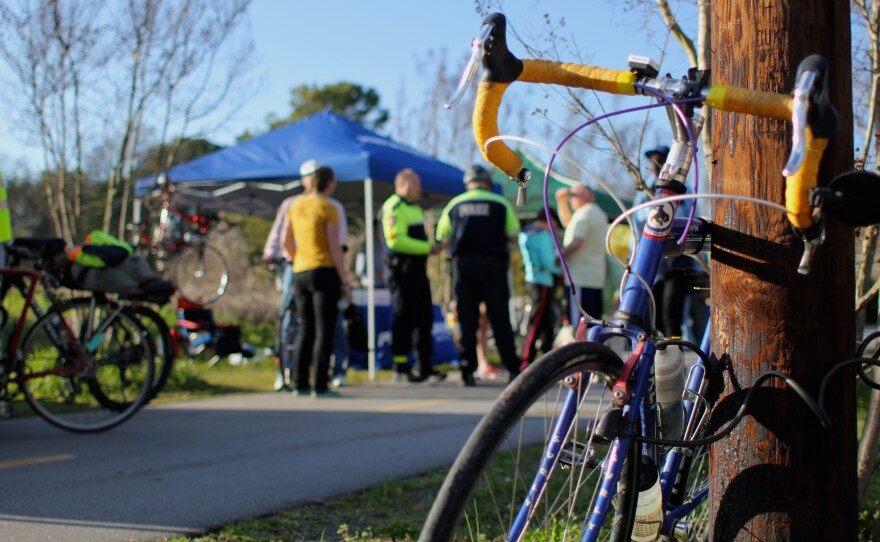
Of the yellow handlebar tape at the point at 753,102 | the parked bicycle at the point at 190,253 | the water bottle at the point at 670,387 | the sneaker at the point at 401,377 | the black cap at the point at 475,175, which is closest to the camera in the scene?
the yellow handlebar tape at the point at 753,102

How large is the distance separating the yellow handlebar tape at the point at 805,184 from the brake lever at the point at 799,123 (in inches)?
0.7

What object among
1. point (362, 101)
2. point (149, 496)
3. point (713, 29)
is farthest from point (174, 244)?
point (362, 101)

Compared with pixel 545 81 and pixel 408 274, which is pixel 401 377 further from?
pixel 545 81

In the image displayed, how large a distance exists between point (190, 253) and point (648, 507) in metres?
11.0

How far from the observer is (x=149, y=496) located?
416cm

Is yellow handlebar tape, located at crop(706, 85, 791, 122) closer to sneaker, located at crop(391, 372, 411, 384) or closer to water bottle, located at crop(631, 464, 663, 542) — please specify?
water bottle, located at crop(631, 464, 663, 542)

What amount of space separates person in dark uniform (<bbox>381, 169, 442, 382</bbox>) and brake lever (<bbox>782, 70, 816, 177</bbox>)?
716 centimetres

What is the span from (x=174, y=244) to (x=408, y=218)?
4531mm

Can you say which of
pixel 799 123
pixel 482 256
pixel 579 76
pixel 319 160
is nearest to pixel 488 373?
pixel 482 256

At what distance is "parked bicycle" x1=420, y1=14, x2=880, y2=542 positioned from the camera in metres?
1.79

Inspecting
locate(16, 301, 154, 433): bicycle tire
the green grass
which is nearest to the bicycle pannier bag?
locate(16, 301, 154, 433): bicycle tire

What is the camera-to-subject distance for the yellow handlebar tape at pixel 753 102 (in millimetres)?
1885

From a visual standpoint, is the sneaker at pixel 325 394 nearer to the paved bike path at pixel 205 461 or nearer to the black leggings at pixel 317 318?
the black leggings at pixel 317 318

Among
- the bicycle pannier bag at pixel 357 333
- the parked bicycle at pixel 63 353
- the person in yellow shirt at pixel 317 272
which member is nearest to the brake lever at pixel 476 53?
the parked bicycle at pixel 63 353
